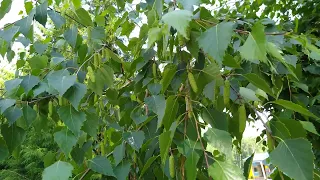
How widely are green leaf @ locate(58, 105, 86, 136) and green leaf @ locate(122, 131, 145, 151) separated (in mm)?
135

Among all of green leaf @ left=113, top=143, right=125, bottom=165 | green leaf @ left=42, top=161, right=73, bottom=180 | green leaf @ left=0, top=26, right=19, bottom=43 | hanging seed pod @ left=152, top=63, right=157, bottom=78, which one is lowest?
green leaf @ left=113, top=143, right=125, bottom=165

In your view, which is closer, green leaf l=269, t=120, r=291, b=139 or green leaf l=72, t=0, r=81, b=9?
green leaf l=269, t=120, r=291, b=139

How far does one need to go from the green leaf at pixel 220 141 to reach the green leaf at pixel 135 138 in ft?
0.84

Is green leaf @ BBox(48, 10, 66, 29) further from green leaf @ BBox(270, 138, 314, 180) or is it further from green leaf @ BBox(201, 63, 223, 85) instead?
green leaf @ BBox(270, 138, 314, 180)

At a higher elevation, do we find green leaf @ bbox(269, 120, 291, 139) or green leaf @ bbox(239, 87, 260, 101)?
green leaf @ bbox(239, 87, 260, 101)

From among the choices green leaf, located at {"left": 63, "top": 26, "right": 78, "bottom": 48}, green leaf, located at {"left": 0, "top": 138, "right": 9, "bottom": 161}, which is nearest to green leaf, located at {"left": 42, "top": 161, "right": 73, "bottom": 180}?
green leaf, located at {"left": 0, "top": 138, "right": 9, "bottom": 161}

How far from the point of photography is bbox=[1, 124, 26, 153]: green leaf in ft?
2.67

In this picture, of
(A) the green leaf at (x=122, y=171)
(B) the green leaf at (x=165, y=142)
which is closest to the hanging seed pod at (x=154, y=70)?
(A) the green leaf at (x=122, y=171)

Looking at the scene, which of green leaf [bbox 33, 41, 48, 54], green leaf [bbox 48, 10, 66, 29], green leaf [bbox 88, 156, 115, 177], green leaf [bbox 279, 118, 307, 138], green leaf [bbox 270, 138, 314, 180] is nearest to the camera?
green leaf [bbox 270, 138, 314, 180]

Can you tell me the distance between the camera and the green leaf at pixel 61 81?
642mm

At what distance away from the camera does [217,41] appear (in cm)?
52

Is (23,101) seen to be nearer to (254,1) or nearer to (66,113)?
(66,113)

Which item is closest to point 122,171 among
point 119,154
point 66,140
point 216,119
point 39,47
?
point 119,154

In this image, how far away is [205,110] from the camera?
0.65m
